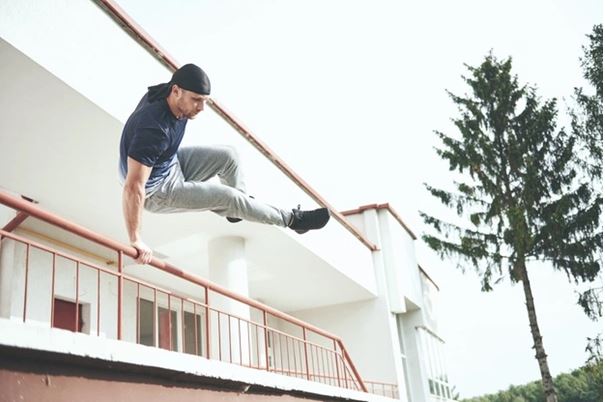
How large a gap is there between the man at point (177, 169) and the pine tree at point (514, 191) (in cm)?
1530

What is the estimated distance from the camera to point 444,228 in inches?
790

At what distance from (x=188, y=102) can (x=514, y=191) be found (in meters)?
17.5

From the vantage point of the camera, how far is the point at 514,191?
778 inches

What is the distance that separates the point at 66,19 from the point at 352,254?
10.1 metres

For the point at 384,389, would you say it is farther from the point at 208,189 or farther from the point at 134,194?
the point at 134,194

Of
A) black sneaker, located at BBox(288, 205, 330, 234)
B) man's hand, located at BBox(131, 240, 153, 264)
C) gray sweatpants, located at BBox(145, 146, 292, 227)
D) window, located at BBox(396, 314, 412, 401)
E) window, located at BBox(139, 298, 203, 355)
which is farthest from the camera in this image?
window, located at BBox(396, 314, 412, 401)

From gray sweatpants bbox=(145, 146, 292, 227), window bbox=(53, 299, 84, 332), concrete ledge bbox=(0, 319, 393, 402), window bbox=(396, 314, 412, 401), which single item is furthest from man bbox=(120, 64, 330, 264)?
window bbox=(396, 314, 412, 401)

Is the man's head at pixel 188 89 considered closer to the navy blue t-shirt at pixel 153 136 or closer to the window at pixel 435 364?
the navy blue t-shirt at pixel 153 136

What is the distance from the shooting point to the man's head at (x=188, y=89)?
366 cm

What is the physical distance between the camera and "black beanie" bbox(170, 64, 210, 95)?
366 centimetres

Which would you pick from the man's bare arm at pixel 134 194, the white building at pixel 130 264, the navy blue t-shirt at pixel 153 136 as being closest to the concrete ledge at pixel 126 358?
the white building at pixel 130 264

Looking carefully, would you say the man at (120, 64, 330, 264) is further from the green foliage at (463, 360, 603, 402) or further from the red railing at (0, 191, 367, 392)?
the green foliage at (463, 360, 603, 402)

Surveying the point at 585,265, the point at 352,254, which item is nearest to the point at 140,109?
the point at 352,254

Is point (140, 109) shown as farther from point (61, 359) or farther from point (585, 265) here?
point (585, 265)
